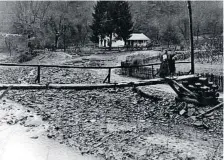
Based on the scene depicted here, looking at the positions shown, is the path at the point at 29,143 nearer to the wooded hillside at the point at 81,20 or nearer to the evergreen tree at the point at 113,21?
the wooded hillside at the point at 81,20

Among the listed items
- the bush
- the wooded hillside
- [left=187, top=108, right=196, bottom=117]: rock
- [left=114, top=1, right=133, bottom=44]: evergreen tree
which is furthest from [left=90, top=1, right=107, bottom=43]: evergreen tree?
[left=187, top=108, right=196, bottom=117]: rock

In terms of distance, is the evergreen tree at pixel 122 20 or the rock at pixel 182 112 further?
the evergreen tree at pixel 122 20

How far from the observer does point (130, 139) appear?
10070 mm

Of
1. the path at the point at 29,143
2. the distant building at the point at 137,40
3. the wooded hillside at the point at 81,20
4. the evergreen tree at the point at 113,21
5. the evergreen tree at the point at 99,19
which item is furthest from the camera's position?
the distant building at the point at 137,40

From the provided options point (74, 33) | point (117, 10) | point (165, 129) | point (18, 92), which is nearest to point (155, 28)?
point (74, 33)

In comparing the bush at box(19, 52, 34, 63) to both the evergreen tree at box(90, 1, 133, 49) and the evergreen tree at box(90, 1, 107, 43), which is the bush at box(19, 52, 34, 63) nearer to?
the evergreen tree at box(90, 1, 107, 43)

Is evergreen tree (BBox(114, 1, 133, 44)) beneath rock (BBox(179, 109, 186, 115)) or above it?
above

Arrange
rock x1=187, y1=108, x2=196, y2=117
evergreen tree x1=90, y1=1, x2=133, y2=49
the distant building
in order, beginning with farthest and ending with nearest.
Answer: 1. the distant building
2. evergreen tree x1=90, y1=1, x2=133, y2=49
3. rock x1=187, y1=108, x2=196, y2=117

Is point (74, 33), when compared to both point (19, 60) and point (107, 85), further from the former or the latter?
point (107, 85)

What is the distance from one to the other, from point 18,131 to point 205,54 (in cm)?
2806

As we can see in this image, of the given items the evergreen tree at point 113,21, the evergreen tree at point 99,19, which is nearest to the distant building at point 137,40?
the evergreen tree at point 113,21

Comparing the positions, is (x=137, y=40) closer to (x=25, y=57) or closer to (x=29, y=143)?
(x=25, y=57)

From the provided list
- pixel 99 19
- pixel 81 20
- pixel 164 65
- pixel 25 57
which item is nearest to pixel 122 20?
pixel 99 19

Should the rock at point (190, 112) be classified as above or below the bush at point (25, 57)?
below
